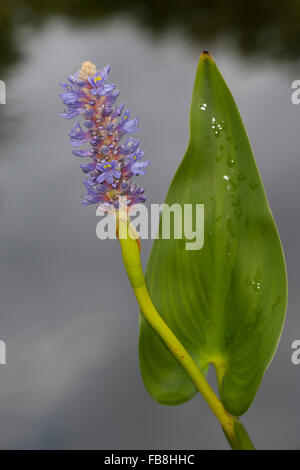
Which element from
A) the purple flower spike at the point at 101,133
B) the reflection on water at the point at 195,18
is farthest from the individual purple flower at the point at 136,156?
the reflection on water at the point at 195,18

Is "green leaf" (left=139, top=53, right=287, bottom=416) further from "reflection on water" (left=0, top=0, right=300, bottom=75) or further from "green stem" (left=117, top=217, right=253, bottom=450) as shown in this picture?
"reflection on water" (left=0, top=0, right=300, bottom=75)

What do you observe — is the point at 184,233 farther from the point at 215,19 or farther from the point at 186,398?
the point at 215,19

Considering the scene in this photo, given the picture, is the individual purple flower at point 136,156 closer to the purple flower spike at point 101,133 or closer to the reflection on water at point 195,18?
the purple flower spike at point 101,133

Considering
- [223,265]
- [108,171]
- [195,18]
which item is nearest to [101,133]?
[108,171]

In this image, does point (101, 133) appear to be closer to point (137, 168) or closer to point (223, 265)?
point (137, 168)

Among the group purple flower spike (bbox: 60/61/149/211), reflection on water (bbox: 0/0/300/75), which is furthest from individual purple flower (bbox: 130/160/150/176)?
reflection on water (bbox: 0/0/300/75)

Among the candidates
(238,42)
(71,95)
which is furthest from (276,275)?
(238,42)
